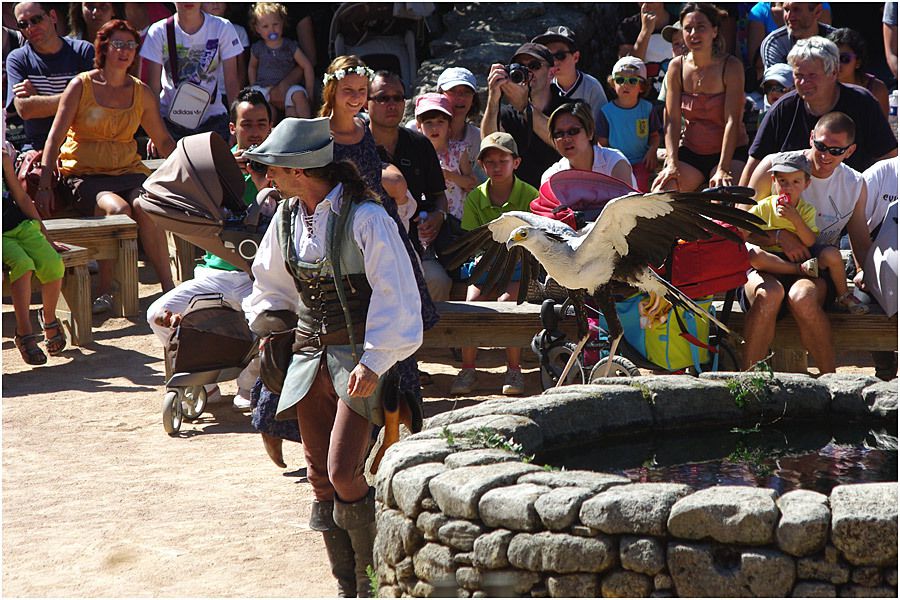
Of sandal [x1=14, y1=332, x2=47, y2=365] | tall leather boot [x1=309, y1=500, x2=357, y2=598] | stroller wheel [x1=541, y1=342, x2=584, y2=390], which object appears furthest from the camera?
sandal [x1=14, y1=332, x2=47, y2=365]

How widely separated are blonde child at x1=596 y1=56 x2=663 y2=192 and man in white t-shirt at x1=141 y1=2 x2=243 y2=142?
2792 millimetres

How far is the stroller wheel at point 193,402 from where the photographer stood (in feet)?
21.6

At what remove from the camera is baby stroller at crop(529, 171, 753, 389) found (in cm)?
579

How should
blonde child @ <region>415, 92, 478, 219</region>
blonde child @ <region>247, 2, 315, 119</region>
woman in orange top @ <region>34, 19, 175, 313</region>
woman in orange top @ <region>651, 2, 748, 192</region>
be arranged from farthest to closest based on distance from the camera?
1. blonde child @ <region>247, 2, 315, 119</region>
2. woman in orange top @ <region>34, 19, 175, 313</region>
3. woman in orange top @ <region>651, 2, 748, 192</region>
4. blonde child @ <region>415, 92, 478, 219</region>


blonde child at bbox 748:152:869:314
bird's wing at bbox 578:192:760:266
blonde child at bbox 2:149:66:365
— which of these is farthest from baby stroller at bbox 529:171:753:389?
blonde child at bbox 2:149:66:365

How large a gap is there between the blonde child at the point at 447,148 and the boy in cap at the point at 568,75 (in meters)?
0.94

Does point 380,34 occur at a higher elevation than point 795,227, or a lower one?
higher

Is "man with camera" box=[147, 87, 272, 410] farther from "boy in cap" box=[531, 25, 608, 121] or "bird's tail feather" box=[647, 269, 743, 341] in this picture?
"bird's tail feather" box=[647, 269, 743, 341]

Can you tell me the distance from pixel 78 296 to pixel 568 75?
11.1 ft

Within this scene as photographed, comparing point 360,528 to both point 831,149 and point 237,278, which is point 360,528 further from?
point 831,149

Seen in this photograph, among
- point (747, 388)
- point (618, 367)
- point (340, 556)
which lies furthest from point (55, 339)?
point (747, 388)

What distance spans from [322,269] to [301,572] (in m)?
1.13

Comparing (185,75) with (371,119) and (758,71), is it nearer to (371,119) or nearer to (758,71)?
(371,119)

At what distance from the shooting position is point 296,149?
4273 millimetres
